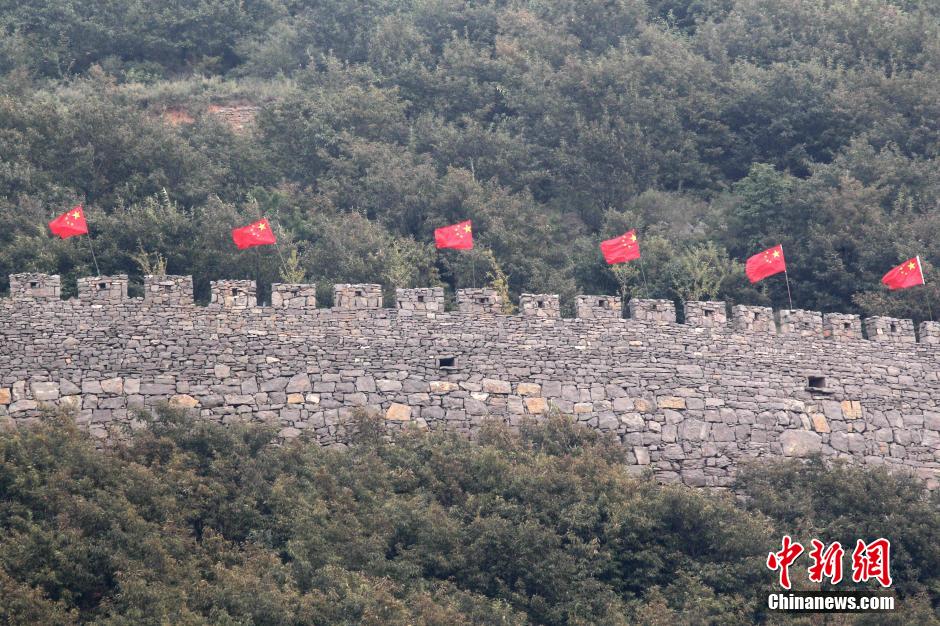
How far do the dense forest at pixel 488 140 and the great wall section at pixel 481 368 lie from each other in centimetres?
507

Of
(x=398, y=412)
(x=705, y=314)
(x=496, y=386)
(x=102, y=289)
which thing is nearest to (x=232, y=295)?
(x=102, y=289)

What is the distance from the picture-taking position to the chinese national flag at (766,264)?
109 feet

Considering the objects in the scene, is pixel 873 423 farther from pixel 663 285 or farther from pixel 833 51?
pixel 833 51

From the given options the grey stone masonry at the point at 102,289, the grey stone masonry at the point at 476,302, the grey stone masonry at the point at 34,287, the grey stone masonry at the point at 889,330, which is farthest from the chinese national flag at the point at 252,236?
the grey stone masonry at the point at 889,330

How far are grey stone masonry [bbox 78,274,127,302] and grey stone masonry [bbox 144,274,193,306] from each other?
0.44 m

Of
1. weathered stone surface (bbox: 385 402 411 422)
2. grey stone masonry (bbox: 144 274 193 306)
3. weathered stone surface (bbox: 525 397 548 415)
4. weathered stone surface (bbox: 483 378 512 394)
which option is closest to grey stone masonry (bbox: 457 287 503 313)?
weathered stone surface (bbox: 483 378 512 394)

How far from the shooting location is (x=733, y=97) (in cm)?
4659

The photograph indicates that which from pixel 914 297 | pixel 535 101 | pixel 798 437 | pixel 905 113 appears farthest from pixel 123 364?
pixel 905 113

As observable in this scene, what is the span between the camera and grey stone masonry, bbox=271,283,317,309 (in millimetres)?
30000

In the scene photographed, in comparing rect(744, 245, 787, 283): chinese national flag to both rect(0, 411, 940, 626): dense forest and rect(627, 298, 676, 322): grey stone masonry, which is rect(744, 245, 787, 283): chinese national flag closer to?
rect(627, 298, 676, 322): grey stone masonry

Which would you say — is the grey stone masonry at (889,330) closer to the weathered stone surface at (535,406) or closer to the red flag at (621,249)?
the red flag at (621,249)

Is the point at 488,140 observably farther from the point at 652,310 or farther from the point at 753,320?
the point at 753,320

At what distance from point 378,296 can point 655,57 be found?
64.0ft

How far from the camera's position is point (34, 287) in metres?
29.2
